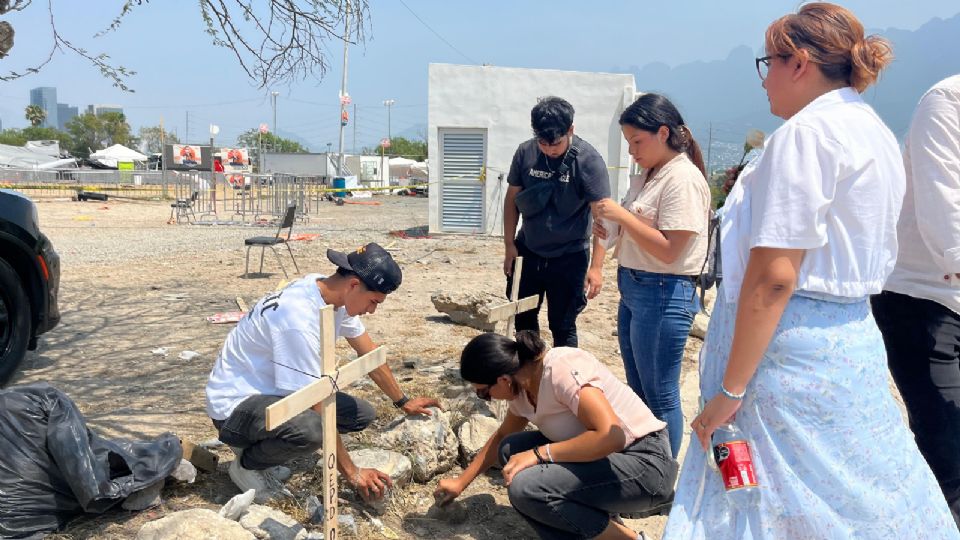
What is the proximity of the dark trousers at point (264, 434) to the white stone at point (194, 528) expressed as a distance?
44 centimetres

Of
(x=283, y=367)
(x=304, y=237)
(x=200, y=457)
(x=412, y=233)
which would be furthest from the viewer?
(x=412, y=233)

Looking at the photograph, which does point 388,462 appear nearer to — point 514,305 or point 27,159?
point 514,305

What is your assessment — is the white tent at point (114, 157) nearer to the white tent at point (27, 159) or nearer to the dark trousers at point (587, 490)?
the white tent at point (27, 159)

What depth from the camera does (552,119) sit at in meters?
3.83

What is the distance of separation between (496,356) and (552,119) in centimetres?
155

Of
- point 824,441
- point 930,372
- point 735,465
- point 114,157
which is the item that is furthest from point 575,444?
point 114,157

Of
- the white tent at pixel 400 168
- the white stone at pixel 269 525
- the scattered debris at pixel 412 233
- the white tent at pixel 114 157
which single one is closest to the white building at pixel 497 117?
the scattered debris at pixel 412 233

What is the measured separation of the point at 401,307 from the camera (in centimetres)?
783

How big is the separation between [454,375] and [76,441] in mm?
2713

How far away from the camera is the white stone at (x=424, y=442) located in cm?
360

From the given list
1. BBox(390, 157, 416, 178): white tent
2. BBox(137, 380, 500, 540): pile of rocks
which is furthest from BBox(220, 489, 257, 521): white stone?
BBox(390, 157, 416, 178): white tent

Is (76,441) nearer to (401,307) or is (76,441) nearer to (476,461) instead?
(476,461)

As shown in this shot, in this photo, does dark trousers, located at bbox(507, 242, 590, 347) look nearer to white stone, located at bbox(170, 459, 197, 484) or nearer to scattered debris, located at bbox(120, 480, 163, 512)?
white stone, located at bbox(170, 459, 197, 484)

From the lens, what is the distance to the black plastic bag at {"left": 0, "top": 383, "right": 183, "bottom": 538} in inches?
109
